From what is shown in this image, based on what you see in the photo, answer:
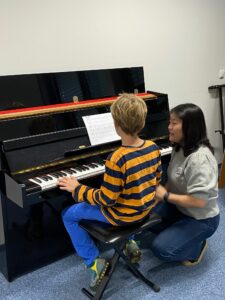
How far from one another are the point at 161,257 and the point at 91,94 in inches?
47.5

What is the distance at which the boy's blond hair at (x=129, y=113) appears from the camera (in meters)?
1.71

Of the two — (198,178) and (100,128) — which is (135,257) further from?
(100,128)

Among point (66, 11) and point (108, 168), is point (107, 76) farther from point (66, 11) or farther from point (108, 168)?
point (108, 168)

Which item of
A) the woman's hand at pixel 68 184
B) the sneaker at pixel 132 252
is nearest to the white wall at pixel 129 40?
the woman's hand at pixel 68 184

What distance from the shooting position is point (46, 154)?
212cm

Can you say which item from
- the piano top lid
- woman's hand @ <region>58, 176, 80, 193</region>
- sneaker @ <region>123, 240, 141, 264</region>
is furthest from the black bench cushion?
the piano top lid

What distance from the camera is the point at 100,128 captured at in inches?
91.9

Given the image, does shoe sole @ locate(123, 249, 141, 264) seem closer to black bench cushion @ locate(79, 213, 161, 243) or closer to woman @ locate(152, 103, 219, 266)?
woman @ locate(152, 103, 219, 266)

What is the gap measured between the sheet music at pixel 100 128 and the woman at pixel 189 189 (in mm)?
396

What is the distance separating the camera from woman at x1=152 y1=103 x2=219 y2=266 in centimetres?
207

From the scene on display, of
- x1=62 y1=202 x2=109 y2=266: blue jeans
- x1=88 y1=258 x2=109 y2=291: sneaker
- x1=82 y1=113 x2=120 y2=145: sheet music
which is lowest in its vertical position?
x1=88 y1=258 x2=109 y2=291: sneaker

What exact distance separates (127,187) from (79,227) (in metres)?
0.43

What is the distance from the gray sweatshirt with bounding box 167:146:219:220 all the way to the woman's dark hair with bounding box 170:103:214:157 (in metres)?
0.04

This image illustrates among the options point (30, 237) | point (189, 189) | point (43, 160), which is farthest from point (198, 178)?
point (30, 237)
